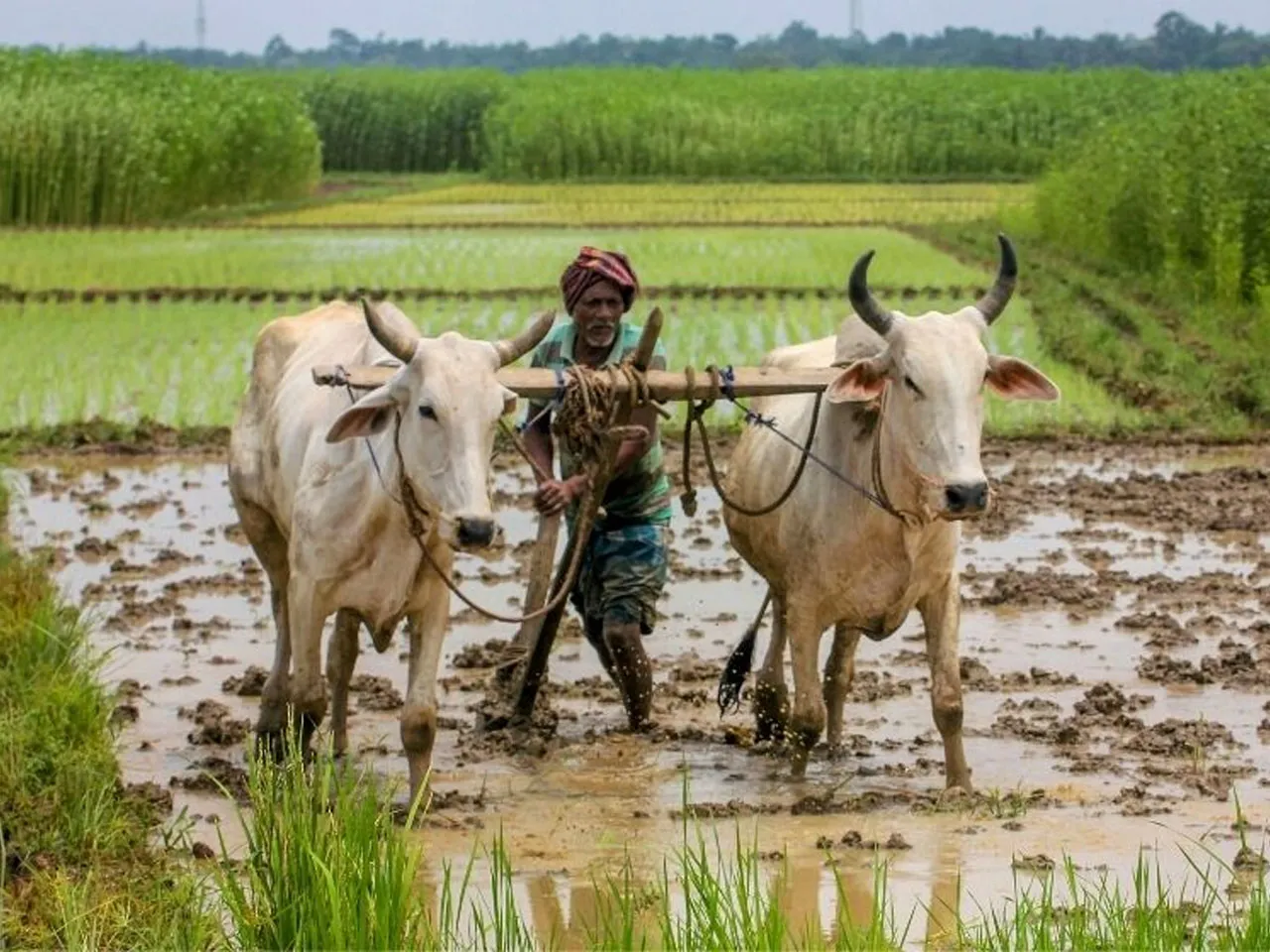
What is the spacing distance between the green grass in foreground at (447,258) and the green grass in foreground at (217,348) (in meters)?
1.52

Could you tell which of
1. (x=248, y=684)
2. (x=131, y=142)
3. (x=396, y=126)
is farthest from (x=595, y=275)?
(x=396, y=126)

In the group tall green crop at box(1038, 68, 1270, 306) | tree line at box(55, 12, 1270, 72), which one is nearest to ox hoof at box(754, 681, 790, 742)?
tall green crop at box(1038, 68, 1270, 306)

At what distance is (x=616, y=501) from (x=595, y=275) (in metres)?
0.69

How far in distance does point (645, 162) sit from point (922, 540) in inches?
1223

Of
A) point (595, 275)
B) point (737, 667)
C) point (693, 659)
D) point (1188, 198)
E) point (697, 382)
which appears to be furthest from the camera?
point (1188, 198)

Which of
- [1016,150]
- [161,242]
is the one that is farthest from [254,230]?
[1016,150]

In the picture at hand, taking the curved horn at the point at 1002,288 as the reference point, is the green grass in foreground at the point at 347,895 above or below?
below

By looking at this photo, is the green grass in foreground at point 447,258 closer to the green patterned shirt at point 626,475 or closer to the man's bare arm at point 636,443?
the green patterned shirt at point 626,475

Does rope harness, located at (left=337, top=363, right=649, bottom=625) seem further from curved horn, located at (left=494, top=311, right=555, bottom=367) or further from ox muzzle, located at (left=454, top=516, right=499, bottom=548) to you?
ox muzzle, located at (left=454, top=516, right=499, bottom=548)

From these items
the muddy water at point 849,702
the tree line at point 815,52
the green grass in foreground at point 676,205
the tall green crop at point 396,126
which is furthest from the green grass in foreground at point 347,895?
the tree line at point 815,52

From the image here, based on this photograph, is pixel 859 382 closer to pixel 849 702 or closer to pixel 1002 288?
pixel 1002 288

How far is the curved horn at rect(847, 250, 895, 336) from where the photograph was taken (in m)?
6.12

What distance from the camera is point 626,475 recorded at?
23.8 feet

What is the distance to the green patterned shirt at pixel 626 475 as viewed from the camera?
714cm
